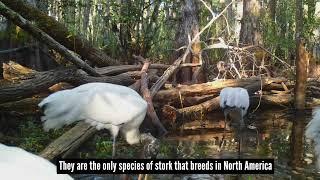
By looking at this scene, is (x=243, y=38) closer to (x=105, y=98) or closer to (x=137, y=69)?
(x=137, y=69)

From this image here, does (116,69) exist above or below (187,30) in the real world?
below

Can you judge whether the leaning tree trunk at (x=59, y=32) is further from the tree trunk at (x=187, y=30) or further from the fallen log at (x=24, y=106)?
the tree trunk at (x=187, y=30)

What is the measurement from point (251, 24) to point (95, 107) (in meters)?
10.9

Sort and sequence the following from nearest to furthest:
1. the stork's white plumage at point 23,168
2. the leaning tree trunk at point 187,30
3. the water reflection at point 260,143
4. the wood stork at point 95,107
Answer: the stork's white plumage at point 23,168 < the wood stork at point 95,107 < the water reflection at point 260,143 < the leaning tree trunk at point 187,30

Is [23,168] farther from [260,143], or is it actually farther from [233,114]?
[233,114]

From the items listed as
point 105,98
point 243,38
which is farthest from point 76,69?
point 243,38

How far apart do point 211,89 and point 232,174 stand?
5.09 m

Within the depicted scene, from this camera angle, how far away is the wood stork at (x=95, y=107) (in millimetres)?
5824

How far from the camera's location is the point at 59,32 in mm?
10156

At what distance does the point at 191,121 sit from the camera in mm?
10672

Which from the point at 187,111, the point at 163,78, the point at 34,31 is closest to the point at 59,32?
the point at 34,31

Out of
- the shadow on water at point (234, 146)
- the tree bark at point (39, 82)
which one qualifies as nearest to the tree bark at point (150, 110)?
the shadow on water at point (234, 146)

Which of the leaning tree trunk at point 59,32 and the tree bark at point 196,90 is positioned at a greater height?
the leaning tree trunk at point 59,32

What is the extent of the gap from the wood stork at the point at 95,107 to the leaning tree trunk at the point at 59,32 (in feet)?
13.5
